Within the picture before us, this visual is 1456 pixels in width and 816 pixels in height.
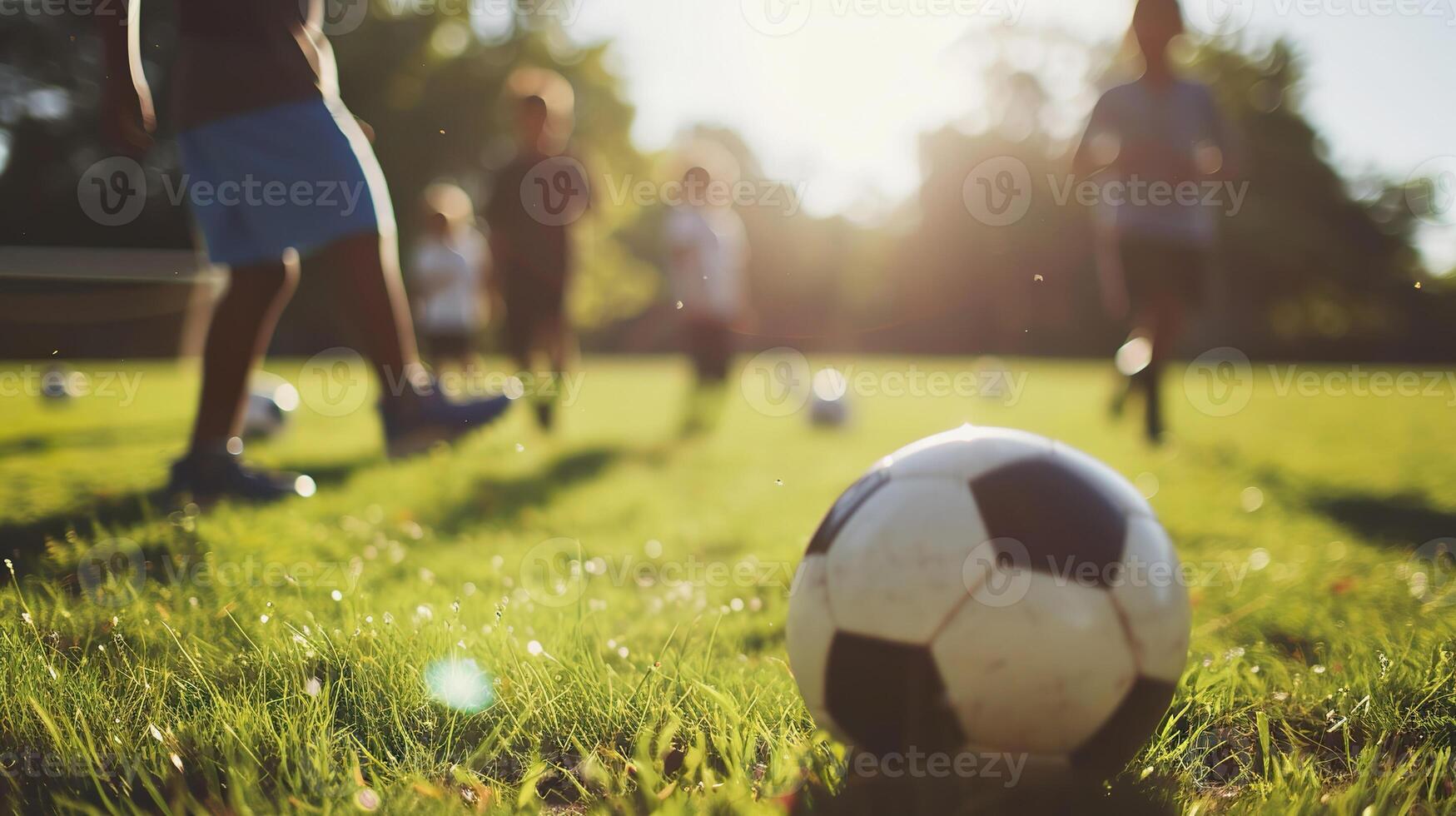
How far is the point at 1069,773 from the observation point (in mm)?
1501

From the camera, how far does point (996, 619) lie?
144 centimetres

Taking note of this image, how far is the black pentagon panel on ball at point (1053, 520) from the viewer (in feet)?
4.86

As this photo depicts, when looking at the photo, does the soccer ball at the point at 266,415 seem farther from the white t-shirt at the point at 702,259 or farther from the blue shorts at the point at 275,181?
the white t-shirt at the point at 702,259

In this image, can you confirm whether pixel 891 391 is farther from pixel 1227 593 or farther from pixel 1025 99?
pixel 1025 99

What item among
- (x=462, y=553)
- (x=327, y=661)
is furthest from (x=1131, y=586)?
(x=462, y=553)

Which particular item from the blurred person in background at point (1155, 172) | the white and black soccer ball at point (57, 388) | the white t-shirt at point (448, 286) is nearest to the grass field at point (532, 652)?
the blurred person in background at point (1155, 172)

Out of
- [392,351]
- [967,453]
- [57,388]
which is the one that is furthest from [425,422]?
[57,388]

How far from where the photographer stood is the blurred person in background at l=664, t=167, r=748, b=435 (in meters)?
8.66

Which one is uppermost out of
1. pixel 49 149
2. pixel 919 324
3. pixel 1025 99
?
pixel 1025 99

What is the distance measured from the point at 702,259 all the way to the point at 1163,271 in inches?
175

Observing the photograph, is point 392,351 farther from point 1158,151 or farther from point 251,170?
point 1158,151

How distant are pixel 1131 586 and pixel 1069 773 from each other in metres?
0.34

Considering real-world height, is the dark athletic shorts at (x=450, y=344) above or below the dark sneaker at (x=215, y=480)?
below

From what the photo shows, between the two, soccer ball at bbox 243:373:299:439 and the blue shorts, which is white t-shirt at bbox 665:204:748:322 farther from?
the blue shorts
